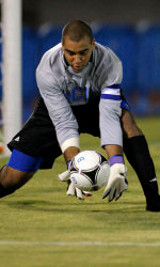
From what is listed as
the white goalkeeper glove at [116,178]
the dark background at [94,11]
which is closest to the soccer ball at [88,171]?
the white goalkeeper glove at [116,178]

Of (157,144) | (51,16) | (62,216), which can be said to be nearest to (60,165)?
(157,144)

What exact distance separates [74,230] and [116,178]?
0.47 meters

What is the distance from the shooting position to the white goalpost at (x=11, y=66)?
10.5 metres

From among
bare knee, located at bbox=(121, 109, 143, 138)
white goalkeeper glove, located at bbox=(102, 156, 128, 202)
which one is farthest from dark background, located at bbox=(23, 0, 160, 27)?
white goalkeeper glove, located at bbox=(102, 156, 128, 202)

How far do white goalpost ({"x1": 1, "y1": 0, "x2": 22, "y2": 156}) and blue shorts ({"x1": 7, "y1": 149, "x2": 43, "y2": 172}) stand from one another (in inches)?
127

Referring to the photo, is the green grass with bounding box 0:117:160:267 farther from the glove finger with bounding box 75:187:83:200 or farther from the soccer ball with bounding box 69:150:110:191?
the soccer ball with bounding box 69:150:110:191

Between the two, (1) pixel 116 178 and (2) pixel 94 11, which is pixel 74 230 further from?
(2) pixel 94 11

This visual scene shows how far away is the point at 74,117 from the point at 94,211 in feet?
2.58

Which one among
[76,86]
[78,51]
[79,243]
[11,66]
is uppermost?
[78,51]

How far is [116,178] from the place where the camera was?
6.57 metres

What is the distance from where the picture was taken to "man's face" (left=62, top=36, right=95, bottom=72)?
659 cm

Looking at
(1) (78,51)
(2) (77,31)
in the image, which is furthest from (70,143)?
(2) (77,31)

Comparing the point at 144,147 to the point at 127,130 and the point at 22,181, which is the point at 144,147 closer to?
the point at 127,130

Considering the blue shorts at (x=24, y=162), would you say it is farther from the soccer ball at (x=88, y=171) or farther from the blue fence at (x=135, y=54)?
the blue fence at (x=135, y=54)
